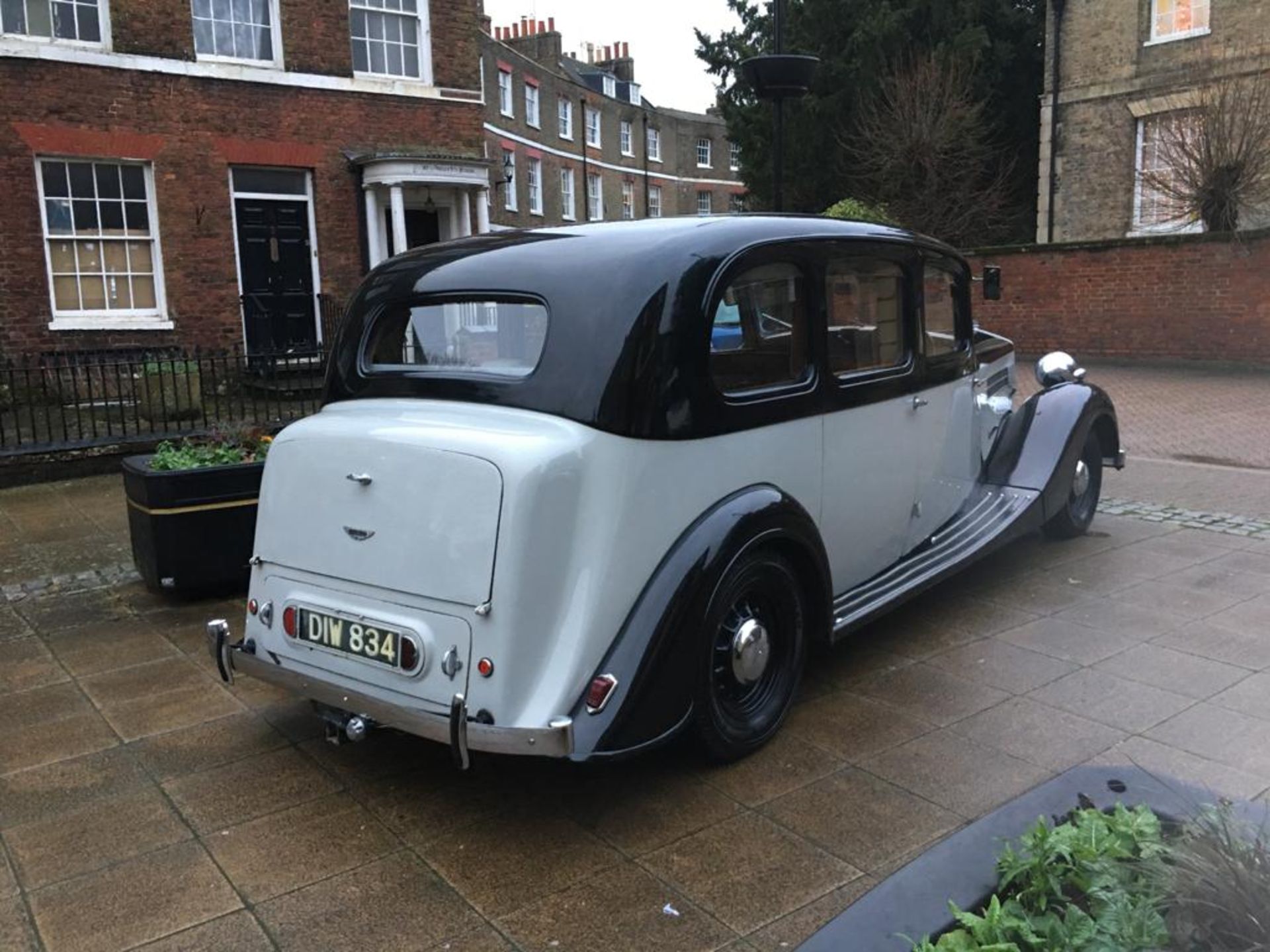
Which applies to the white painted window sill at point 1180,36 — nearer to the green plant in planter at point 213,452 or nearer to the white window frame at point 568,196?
the green plant in planter at point 213,452

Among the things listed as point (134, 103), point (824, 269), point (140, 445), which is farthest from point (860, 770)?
point (134, 103)

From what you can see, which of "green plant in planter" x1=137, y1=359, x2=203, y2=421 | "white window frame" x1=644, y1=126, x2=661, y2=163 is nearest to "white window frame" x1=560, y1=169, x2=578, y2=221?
"white window frame" x1=644, y1=126, x2=661, y2=163

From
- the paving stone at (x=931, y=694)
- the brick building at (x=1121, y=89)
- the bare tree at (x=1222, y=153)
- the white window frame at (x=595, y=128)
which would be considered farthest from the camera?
the white window frame at (x=595, y=128)

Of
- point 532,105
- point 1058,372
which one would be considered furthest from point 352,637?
point 532,105

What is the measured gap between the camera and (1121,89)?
21531 mm

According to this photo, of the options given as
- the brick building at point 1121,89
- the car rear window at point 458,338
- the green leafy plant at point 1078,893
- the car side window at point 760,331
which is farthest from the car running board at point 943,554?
the brick building at point 1121,89

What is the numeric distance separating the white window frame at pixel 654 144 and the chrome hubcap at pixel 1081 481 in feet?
147

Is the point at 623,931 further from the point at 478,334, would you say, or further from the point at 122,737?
the point at 122,737

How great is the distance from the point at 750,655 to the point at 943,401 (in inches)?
79.2

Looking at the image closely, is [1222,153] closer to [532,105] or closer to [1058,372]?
[1058,372]

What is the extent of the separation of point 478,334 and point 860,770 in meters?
2.06

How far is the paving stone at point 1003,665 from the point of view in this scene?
168 inches

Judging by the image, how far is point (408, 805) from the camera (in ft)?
11.0

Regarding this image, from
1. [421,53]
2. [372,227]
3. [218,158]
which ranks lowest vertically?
[372,227]
